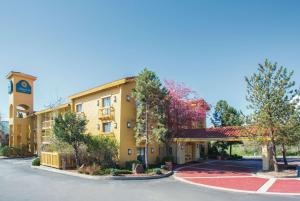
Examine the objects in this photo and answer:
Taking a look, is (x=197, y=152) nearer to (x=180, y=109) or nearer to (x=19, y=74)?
(x=180, y=109)

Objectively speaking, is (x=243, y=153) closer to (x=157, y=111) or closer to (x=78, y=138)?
(x=157, y=111)

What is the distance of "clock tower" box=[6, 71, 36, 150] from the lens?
155ft

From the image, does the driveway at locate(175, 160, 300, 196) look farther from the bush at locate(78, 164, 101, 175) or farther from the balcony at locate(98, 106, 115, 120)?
the balcony at locate(98, 106, 115, 120)

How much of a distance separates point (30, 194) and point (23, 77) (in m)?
37.2

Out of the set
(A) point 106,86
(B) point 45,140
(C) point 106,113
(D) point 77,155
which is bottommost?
(D) point 77,155

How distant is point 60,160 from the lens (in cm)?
2739

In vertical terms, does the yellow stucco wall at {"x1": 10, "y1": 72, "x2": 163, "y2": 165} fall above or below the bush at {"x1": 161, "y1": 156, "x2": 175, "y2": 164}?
above

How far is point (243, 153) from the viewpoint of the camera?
47.7m

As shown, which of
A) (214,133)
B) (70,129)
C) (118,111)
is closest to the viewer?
(70,129)

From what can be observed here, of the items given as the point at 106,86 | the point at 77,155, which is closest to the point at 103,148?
the point at 77,155

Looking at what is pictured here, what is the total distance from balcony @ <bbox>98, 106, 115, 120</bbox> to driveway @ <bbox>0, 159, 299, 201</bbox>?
8.96 metres

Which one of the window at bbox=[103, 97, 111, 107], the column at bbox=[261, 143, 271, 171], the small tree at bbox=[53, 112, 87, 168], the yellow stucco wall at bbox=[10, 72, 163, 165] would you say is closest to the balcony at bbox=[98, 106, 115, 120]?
the yellow stucco wall at bbox=[10, 72, 163, 165]

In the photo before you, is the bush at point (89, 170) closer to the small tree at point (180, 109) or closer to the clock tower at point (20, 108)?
the small tree at point (180, 109)

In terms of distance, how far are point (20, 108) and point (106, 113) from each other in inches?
1116
